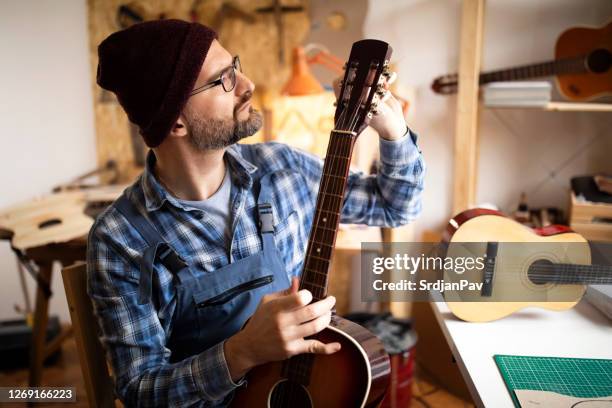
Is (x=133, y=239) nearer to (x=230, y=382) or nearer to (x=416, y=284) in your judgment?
(x=230, y=382)

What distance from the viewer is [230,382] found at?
0.93 m

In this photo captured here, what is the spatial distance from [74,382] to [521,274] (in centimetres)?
214

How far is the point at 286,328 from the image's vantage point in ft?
2.77

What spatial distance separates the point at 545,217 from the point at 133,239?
66.1 inches

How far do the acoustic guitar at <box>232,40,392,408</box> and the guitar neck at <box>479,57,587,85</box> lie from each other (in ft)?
3.96

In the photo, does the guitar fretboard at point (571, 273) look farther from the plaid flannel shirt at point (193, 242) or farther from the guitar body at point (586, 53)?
the guitar body at point (586, 53)

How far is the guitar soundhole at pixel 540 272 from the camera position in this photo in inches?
45.3

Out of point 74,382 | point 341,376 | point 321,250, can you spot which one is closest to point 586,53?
point 321,250

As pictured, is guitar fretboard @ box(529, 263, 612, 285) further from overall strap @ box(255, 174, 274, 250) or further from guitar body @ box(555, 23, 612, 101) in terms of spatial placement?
guitar body @ box(555, 23, 612, 101)

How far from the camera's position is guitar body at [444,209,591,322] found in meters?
1.14

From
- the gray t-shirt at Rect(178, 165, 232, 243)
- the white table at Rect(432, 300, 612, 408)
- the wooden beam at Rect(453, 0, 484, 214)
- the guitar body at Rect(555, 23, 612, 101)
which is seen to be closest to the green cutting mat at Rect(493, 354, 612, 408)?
the white table at Rect(432, 300, 612, 408)

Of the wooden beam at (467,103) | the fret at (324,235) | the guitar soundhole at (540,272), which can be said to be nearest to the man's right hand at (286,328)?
the fret at (324,235)

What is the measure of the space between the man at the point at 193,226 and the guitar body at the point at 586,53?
1.14m

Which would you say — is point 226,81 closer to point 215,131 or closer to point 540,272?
point 215,131
